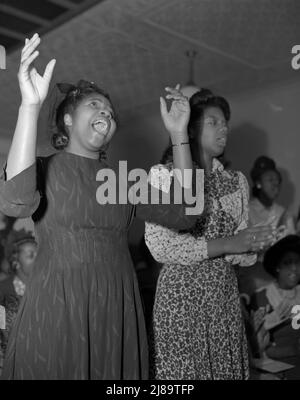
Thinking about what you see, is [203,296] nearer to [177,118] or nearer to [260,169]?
[177,118]

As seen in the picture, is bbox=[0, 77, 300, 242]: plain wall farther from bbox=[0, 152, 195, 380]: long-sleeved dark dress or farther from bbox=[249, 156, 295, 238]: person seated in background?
bbox=[0, 152, 195, 380]: long-sleeved dark dress

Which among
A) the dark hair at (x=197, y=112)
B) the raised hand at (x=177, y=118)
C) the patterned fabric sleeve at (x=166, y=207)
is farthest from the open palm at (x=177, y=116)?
the dark hair at (x=197, y=112)

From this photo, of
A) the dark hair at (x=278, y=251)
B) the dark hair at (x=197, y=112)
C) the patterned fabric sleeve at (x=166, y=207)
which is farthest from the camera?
the dark hair at (x=278, y=251)

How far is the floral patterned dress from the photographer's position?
1.33m

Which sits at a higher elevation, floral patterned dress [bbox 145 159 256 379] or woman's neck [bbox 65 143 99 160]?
woman's neck [bbox 65 143 99 160]

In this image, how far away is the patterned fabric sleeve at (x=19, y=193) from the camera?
1.00 metres

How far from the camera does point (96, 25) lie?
267 centimetres

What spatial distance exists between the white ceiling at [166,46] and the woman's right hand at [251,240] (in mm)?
1053

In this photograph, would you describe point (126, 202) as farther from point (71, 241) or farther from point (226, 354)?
point (226, 354)

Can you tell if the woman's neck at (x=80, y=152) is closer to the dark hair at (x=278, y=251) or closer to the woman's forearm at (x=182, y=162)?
the woman's forearm at (x=182, y=162)

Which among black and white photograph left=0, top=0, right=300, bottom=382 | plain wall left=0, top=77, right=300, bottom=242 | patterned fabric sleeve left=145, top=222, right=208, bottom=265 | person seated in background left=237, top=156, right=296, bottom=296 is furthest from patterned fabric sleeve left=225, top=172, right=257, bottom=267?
plain wall left=0, top=77, right=300, bottom=242

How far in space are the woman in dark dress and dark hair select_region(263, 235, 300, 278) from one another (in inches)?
64.5

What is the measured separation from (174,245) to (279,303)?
1.50 m

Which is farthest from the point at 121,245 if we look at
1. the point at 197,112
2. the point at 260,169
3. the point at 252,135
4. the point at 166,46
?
the point at 252,135
